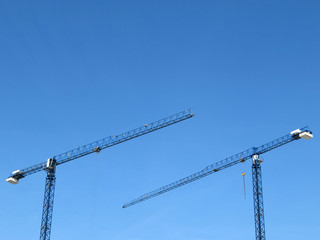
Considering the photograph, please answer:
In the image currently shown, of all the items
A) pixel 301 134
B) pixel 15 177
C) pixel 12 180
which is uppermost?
pixel 301 134

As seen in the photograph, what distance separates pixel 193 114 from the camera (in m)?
167

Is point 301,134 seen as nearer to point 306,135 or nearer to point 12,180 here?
point 306,135

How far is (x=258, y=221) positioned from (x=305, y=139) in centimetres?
3074

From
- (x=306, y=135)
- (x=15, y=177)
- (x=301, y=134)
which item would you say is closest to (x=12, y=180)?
(x=15, y=177)

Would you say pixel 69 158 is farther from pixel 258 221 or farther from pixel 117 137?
pixel 258 221

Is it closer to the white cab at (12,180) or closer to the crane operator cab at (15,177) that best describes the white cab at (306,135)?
the crane operator cab at (15,177)

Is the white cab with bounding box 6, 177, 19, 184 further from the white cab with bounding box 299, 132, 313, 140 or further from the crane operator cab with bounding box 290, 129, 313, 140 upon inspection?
the white cab with bounding box 299, 132, 313, 140

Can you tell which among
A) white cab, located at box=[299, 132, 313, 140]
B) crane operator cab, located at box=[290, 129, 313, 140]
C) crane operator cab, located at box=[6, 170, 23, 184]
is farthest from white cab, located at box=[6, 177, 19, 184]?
white cab, located at box=[299, 132, 313, 140]

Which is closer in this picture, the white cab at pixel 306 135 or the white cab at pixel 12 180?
the white cab at pixel 306 135

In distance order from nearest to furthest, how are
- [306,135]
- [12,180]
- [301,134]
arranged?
[306,135] → [301,134] → [12,180]

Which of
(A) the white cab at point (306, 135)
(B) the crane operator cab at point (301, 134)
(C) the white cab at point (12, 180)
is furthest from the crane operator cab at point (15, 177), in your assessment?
(A) the white cab at point (306, 135)

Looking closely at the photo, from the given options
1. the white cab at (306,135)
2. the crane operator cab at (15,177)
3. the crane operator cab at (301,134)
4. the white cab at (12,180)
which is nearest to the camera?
the white cab at (306,135)

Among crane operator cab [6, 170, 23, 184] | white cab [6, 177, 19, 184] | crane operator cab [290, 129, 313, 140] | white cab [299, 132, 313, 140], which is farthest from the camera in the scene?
crane operator cab [6, 170, 23, 184]

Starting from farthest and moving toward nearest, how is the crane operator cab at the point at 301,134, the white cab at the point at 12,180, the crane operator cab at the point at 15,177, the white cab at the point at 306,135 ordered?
the crane operator cab at the point at 15,177
the white cab at the point at 12,180
the crane operator cab at the point at 301,134
the white cab at the point at 306,135
